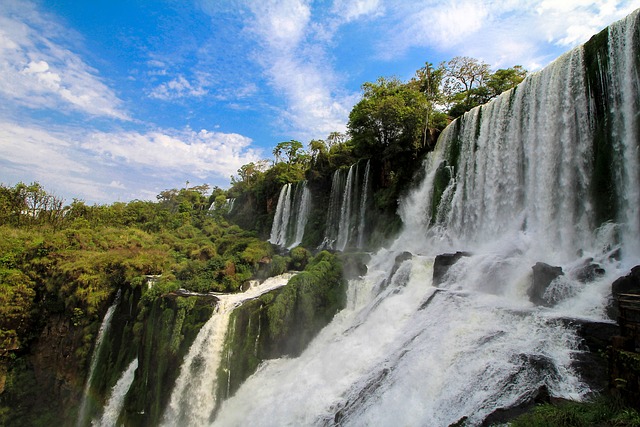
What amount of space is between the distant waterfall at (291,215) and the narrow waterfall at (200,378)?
16.6 meters

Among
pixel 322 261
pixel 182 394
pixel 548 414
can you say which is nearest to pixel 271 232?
pixel 322 261

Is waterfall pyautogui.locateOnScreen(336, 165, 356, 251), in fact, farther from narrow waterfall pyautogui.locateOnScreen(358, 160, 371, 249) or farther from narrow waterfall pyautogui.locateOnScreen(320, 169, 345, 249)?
narrow waterfall pyautogui.locateOnScreen(358, 160, 371, 249)

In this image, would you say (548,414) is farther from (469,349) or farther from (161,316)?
(161,316)

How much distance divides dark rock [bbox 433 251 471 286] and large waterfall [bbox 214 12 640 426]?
0.14 m

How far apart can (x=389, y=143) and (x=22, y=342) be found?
2163cm

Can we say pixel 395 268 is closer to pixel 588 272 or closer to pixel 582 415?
pixel 588 272

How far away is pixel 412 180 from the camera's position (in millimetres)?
20875

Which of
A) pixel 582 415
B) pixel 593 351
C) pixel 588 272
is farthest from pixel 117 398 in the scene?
pixel 588 272

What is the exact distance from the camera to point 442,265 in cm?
1170

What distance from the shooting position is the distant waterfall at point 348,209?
2364 centimetres

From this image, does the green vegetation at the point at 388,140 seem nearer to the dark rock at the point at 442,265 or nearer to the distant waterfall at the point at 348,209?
the distant waterfall at the point at 348,209

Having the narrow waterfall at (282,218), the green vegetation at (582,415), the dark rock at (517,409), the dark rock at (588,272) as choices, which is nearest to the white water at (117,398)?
the dark rock at (517,409)

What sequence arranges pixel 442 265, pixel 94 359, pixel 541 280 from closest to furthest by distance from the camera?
pixel 541 280 → pixel 442 265 → pixel 94 359

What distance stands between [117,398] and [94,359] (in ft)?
8.41
